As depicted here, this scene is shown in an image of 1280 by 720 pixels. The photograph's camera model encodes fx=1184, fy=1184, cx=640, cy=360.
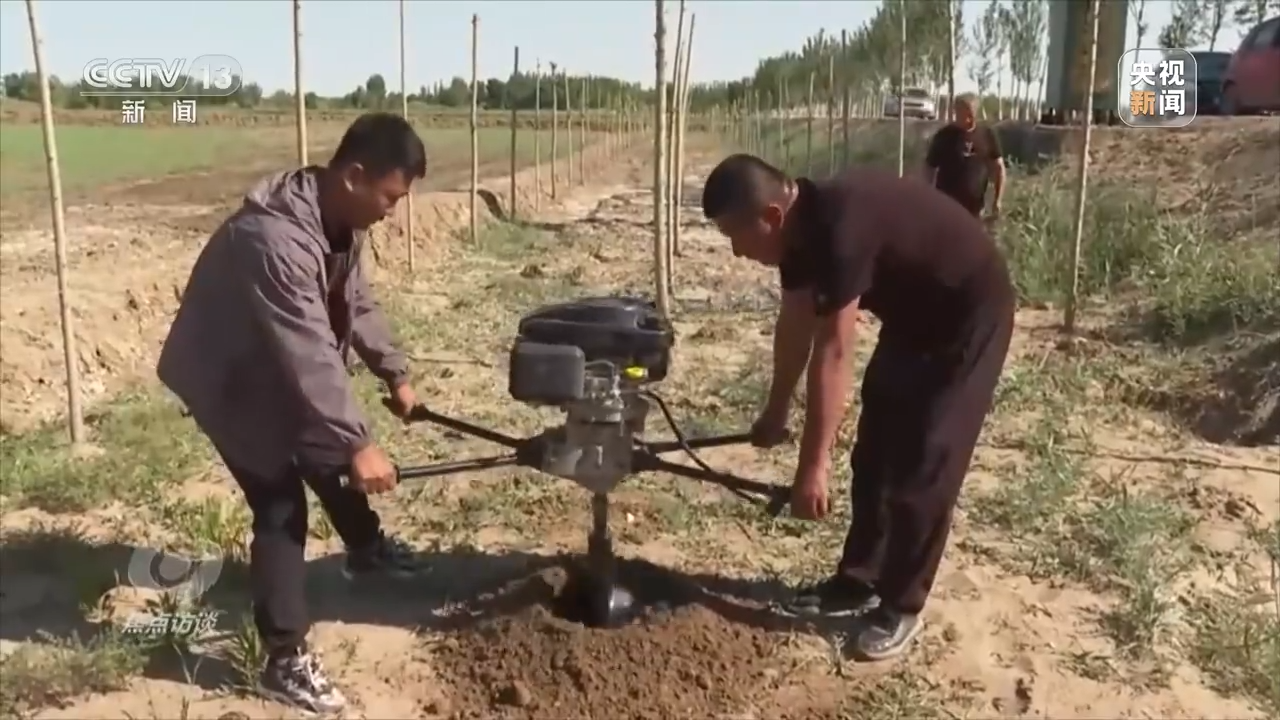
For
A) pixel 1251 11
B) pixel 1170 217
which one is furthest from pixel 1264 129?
pixel 1251 11

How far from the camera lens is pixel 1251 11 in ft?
96.7

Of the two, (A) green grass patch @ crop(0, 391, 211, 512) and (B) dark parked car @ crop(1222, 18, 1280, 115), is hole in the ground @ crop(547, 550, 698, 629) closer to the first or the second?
(A) green grass patch @ crop(0, 391, 211, 512)

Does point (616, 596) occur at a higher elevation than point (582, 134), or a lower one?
lower

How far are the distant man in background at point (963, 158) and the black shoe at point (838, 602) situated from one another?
4.24 meters

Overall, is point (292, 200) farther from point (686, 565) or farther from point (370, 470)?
point (686, 565)

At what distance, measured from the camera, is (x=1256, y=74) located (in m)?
14.8

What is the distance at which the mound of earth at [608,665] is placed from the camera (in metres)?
3.25

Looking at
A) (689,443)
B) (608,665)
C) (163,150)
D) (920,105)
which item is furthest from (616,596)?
(163,150)

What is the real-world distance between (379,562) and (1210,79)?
55.2 ft

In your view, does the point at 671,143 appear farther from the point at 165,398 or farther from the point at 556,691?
the point at 556,691

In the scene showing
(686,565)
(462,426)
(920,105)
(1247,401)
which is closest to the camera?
(462,426)

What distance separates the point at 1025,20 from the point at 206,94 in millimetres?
28643

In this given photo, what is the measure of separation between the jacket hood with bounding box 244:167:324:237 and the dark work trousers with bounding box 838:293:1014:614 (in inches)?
65.3

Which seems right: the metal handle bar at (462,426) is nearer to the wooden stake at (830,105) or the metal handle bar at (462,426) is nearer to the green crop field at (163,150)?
the wooden stake at (830,105)
